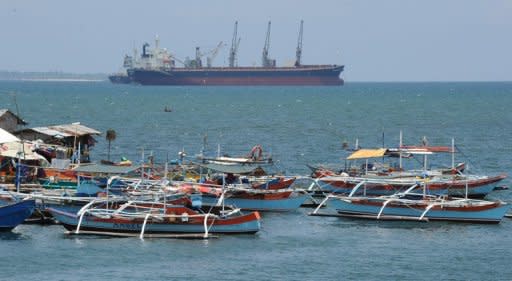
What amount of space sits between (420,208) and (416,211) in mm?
275

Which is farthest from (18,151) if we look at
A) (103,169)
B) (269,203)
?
(269,203)

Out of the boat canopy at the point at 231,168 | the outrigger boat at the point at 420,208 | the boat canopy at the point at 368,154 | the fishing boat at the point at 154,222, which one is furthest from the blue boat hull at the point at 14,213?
the boat canopy at the point at 368,154

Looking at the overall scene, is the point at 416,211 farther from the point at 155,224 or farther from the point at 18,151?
the point at 18,151

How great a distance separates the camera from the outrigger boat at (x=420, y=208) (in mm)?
56250

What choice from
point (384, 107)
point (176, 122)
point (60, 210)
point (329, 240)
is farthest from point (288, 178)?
point (384, 107)

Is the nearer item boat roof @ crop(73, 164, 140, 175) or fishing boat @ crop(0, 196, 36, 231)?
fishing boat @ crop(0, 196, 36, 231)

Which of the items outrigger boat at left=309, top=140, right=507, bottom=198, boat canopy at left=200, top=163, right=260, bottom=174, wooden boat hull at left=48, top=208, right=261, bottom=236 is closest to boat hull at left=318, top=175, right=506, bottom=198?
outrigger boat at left=309, top=140, right=507, bottom=198

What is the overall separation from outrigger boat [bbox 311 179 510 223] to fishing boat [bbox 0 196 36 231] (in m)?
16.0

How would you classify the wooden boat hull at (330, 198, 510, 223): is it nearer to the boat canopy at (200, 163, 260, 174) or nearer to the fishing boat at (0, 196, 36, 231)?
the boat canopy at (200, 163, 260, 174)

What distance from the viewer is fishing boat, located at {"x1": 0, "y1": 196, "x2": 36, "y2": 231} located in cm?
5047

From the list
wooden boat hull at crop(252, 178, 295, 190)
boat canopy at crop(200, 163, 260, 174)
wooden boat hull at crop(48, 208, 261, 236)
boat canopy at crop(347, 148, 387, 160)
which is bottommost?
wooden boat hull at crop(48, 208, 261, 236)

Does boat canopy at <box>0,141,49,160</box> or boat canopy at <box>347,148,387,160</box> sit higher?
boat canopy at <box>347,148,387,160</box>

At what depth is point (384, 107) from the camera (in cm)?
19438

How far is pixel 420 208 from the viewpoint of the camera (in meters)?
57.0
